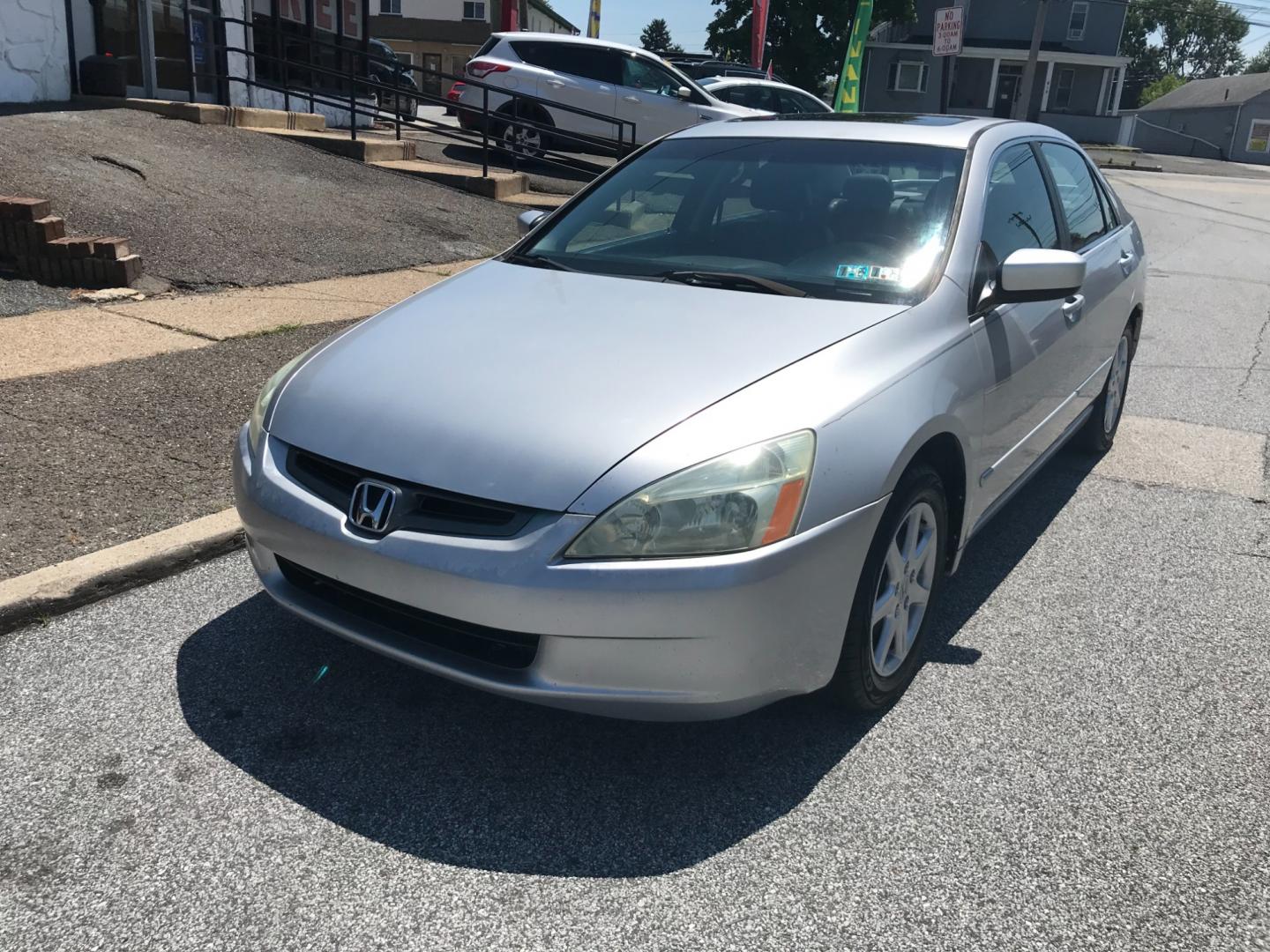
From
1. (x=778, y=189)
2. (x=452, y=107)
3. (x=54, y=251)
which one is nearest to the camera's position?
(x=778, y=189)

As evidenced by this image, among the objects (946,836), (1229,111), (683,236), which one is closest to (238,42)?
(683,236)

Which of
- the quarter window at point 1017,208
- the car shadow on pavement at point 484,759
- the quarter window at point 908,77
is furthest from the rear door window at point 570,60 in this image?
the quarter window at point 908,77

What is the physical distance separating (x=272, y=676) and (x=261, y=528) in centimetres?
54

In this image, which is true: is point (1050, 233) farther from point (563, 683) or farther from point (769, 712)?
point (563, 683)

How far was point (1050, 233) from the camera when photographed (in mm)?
4523

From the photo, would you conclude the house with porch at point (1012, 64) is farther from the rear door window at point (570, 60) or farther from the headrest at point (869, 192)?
the headrest at point (869, 192)

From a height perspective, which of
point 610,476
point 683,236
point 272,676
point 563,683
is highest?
point 683,236

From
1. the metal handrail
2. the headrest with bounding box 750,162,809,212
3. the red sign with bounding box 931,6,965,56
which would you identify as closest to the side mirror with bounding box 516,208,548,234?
the headrest with bounding box 750,162,809,212

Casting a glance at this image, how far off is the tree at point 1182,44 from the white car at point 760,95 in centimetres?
9830

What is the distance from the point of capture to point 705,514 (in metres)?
2.60

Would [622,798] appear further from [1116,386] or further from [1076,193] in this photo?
[1116,386]

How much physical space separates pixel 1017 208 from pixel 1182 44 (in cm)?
12745

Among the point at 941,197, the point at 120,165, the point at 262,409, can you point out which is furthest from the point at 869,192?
the point at 120,165

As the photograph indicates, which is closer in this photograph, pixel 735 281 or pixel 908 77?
pixel 735 281
